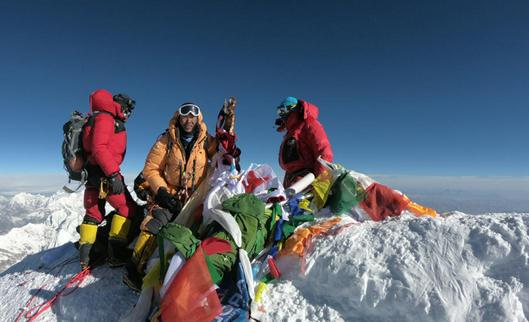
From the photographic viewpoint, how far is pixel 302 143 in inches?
256

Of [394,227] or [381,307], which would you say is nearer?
[381,307]

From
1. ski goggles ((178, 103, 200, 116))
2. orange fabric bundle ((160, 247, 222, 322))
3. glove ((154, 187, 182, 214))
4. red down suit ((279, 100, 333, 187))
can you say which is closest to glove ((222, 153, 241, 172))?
ski goggles ((178, 103, 200, 116))

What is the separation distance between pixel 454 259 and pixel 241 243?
99.0 inches

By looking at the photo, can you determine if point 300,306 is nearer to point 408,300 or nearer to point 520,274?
point 408,300

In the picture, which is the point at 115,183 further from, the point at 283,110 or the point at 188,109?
the point at 283,110

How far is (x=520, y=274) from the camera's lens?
2881 millimetres

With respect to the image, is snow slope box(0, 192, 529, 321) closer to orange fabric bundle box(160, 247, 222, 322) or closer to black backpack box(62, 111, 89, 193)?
orange fabric bundle box(160, 247, 222, 322)

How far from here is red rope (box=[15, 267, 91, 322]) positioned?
4.31 m

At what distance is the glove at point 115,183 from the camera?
5148mm

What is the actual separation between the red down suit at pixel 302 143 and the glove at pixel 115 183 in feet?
11.5

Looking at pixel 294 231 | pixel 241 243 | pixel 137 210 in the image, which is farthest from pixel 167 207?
pixel 294 231

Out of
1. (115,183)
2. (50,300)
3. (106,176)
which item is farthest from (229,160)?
(50,300)

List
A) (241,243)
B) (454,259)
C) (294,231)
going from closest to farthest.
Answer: (454,259) < (241,243) < (294,231)

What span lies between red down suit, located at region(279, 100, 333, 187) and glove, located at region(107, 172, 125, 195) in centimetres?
352
